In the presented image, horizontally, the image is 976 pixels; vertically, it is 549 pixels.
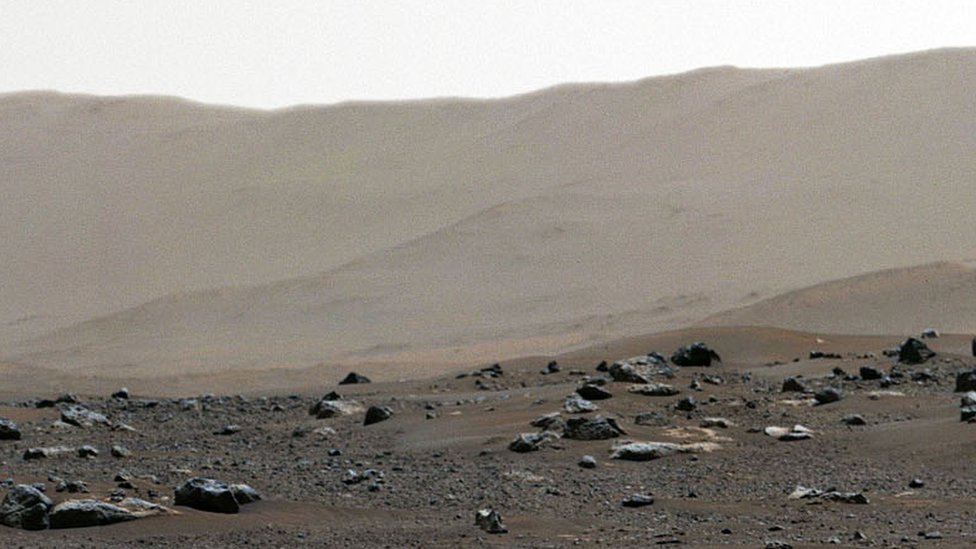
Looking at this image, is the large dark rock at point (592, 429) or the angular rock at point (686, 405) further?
the angular rock at point (686, 405)

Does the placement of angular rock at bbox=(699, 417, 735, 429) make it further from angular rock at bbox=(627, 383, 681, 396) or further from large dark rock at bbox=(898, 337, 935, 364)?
large dark rock at bbox=(898, 337, 935, 364)

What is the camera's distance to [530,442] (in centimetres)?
1230

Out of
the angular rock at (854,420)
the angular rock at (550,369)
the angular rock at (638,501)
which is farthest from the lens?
the angular rock at (550,369)

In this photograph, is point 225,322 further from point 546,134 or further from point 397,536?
point 397,536

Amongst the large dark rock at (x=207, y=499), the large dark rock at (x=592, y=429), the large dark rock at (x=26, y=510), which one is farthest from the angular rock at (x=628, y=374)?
the large dark rock at (x=26, y=510)

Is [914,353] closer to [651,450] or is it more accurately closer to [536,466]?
[651,450]

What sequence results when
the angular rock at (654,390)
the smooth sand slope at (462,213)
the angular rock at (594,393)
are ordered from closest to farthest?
the angular rock at (594,393) < the angular rock at (654,390) < the smooth sand slope at (462,213)

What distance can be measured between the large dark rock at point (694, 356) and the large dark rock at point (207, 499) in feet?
29.5

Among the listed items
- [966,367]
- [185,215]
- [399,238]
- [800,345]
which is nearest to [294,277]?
[399,238]

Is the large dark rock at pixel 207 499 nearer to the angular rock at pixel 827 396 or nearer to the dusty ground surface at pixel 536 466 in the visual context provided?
the dusty ground surface at pixel 536 466

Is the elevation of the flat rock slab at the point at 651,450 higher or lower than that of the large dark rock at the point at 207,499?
lower

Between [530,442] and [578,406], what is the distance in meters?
1.64

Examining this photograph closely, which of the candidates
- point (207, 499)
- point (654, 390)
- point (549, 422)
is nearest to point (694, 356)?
point (654, 390)

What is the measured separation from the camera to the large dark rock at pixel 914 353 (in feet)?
57.1
